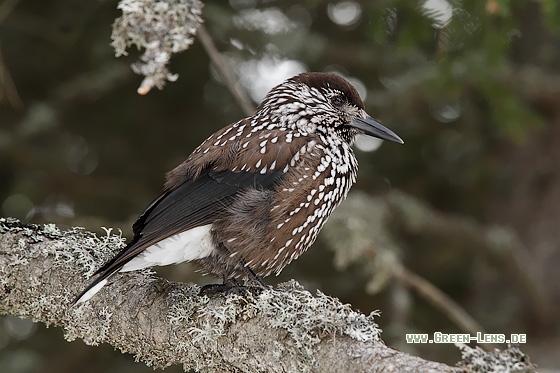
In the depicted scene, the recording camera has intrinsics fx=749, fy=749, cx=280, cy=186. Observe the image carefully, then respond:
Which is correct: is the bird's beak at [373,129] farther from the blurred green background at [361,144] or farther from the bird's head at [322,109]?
the blurred green background at [361,144]

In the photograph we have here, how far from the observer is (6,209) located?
6113mm

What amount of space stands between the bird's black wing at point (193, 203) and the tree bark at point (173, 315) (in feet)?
0.66

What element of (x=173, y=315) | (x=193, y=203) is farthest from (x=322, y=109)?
(x=173, y=315)

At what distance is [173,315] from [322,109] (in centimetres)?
164

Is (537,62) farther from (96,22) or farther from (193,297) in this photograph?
(193,297)

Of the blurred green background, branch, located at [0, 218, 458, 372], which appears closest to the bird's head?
the blurred green background

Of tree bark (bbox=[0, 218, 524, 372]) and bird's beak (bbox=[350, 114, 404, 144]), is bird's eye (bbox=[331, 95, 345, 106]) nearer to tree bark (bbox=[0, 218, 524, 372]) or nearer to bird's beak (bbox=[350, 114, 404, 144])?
bird's beak (bbox=[350, 114, 404, 144])

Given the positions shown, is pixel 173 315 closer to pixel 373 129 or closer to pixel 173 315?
pixel 173 315

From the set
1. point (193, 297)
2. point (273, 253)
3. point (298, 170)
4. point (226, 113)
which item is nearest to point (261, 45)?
point (226, 113)

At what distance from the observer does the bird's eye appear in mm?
4301

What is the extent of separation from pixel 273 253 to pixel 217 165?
51 cm

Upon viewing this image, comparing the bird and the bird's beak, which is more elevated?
the bird's beak

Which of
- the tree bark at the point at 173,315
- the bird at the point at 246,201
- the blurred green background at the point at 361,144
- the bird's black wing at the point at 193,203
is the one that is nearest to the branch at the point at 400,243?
the blurred green background at the point at 361,144

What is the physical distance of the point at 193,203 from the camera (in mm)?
3535
